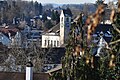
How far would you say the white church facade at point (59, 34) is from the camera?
171 ft

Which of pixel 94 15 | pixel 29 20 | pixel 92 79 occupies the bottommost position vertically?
pixel 29 20

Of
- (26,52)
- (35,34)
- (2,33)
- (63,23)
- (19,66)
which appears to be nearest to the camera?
(19,66)

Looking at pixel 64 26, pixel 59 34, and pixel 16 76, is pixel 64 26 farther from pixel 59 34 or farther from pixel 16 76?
pixel 16 76

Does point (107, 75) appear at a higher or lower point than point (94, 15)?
lower

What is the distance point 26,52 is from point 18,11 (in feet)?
207

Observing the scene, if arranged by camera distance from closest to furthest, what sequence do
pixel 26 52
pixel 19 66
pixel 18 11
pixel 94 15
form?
pixel 94 15, pixel 19 66, pixel 26 52, pixel 18 11

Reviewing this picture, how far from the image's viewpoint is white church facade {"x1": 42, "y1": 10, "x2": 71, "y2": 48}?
52125 millimetres

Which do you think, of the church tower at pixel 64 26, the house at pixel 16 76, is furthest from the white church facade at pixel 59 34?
the house at pixel 16 76

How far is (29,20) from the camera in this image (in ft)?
304

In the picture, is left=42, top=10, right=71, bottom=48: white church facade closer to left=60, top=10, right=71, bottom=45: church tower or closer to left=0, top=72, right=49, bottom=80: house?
left=60, top=10, right=71, bottom=45: church tower

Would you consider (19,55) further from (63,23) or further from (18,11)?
(18,11)

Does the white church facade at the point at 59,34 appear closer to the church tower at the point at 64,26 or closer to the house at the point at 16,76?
the church tower at the point at 64,26

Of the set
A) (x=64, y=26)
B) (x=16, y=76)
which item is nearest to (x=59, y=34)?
(x=64, y=26)

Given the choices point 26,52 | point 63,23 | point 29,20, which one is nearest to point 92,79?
point 26,52
